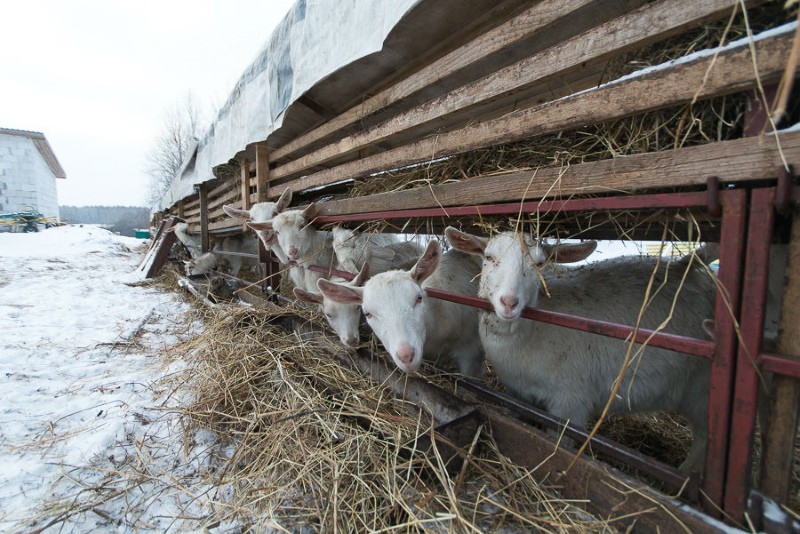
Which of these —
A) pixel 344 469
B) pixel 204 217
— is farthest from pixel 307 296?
pixel 204 217

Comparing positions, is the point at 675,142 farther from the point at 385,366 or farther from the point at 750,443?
the point at 385,366

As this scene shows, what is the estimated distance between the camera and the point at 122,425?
97.5 inches

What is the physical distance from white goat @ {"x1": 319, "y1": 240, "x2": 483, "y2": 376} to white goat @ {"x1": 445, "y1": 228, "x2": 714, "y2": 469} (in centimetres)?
44

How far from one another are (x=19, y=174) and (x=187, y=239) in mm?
32565

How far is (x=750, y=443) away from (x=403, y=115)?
2775mm

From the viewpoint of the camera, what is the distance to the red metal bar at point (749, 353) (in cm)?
119

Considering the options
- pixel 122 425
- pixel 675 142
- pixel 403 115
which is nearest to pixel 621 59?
pixel 675 142

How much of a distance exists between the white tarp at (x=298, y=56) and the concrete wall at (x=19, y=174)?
38.3 m

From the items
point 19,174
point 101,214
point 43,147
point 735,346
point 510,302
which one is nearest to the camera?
point 735,346

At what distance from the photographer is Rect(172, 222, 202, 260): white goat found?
11.4m

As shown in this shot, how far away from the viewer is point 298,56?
3439mm

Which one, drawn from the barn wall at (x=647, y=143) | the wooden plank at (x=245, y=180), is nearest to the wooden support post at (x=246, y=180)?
the wooden plank at (x=245, y=180)

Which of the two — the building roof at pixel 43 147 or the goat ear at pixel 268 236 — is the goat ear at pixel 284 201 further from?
the building roof at pixel 43 147

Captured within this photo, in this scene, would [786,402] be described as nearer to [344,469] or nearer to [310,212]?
[344,469]
